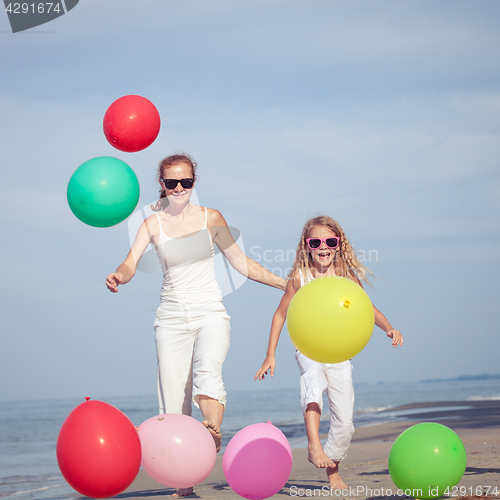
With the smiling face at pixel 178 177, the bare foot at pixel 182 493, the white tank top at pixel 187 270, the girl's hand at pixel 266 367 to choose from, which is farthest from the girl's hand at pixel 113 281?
the bare foot at pixel 182 493

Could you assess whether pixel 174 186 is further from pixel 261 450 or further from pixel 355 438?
pixel 355 438

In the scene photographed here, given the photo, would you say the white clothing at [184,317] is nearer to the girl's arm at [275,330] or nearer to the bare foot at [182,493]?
the girl's arm at [275,330]

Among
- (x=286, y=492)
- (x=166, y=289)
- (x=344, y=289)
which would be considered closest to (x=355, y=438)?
(x=286, y=492)

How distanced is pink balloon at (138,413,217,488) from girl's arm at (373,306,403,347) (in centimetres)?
156

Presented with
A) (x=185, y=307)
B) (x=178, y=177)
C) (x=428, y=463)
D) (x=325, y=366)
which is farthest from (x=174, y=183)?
(x=428, y=463)

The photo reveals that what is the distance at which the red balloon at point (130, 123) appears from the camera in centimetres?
529

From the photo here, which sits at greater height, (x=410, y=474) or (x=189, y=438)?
(x=189, y=438)

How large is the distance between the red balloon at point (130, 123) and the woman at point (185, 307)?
623 mm

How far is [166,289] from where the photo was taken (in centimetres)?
482

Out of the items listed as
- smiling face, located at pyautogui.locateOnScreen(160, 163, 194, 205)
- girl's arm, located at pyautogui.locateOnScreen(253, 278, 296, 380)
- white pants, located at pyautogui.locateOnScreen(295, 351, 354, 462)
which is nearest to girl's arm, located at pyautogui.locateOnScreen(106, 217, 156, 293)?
smiling face, located at pyautogui.locateOnScreen(160, 163, 194, 205)

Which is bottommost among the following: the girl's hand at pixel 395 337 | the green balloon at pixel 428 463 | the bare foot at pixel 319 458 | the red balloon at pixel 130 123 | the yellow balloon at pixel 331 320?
the bare foot at pixel 319 458

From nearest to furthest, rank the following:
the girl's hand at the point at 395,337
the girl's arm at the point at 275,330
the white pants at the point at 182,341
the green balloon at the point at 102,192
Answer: the girl's hand at the point at 395,337 → the girl's arm at the point at 275,330 → the white pants at the point at 182,341 → the green balloon at the point at 102,192

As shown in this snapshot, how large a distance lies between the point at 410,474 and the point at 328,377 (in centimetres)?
116

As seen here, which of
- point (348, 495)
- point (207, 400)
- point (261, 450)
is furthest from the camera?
point (207, 400)
